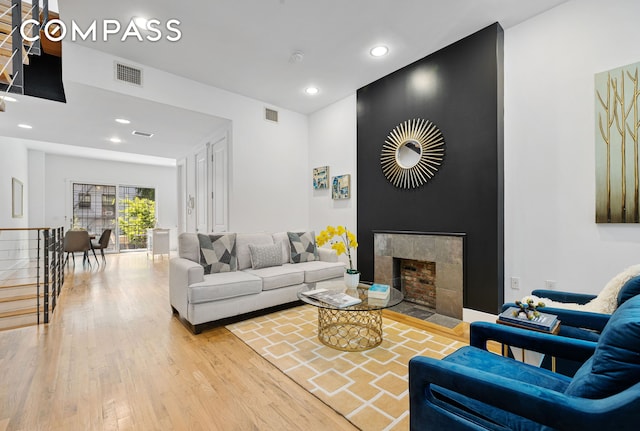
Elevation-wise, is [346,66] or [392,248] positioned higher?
[346,66]

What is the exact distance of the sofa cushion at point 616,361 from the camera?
0.78 meters

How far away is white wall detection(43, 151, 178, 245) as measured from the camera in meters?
7.91

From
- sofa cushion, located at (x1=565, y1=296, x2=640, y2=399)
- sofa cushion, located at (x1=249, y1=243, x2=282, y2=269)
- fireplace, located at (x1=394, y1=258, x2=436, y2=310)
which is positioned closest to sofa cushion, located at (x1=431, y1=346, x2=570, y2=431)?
sofa cushion, located at (x1=565, y1=296, x2=640, y2=399)

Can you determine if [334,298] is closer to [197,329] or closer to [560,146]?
[197,329]

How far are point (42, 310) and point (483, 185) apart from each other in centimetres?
498

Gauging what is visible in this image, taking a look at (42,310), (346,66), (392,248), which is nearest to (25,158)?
(42,310)

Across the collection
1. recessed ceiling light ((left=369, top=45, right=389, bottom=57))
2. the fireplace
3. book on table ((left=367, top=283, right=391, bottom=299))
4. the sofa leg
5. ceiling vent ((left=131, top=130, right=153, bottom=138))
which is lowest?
the sofa leg

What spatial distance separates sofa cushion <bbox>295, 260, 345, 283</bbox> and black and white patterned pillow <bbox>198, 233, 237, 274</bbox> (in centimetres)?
86

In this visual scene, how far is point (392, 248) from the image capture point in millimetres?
3768

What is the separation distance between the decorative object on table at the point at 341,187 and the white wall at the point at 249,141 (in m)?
0.73

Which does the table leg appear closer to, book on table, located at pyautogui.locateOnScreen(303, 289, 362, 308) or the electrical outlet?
book on table, located at pyautogui.locateOnScreen(303, 289, 362, 308)

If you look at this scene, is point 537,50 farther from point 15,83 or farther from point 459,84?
point 15,83

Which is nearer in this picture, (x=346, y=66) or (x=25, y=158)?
(x=346, y=66)

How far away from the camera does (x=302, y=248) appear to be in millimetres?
4035
